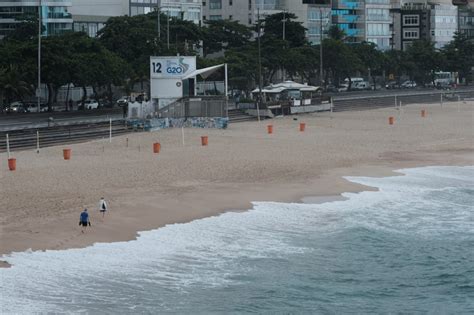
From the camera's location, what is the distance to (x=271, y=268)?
2297 cm

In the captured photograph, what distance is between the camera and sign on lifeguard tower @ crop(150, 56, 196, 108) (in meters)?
55.0

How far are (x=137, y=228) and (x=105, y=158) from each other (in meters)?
13.4

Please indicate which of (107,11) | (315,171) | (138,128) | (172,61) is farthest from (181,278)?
(107,11)

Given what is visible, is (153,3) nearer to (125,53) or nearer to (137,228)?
(125,53)

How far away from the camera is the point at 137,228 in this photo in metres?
25.9

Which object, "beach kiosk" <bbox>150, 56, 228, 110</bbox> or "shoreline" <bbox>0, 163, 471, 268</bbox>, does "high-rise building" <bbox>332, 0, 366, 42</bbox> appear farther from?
"shoreline" <bbox>0, 163, 471, 268</bbox>

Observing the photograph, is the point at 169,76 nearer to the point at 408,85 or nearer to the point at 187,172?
the point at 187,172

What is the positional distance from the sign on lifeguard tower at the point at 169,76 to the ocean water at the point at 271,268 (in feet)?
82.9

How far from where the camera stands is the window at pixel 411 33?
447 feet

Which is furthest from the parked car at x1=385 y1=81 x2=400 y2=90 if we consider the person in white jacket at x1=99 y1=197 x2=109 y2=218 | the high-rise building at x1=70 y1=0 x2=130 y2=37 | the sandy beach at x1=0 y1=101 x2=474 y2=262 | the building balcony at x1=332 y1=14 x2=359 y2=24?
the person in white jacket at x1=99 y1=197 x2=109 y2=218

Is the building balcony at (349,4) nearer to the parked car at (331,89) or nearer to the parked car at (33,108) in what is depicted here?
the parked car at (331,89)

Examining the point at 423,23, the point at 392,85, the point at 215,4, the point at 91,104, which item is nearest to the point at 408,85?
the point at 392,85

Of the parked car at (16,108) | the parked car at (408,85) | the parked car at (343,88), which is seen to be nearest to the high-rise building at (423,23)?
the parked car at (408,85)

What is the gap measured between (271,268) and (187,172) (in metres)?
13.2
